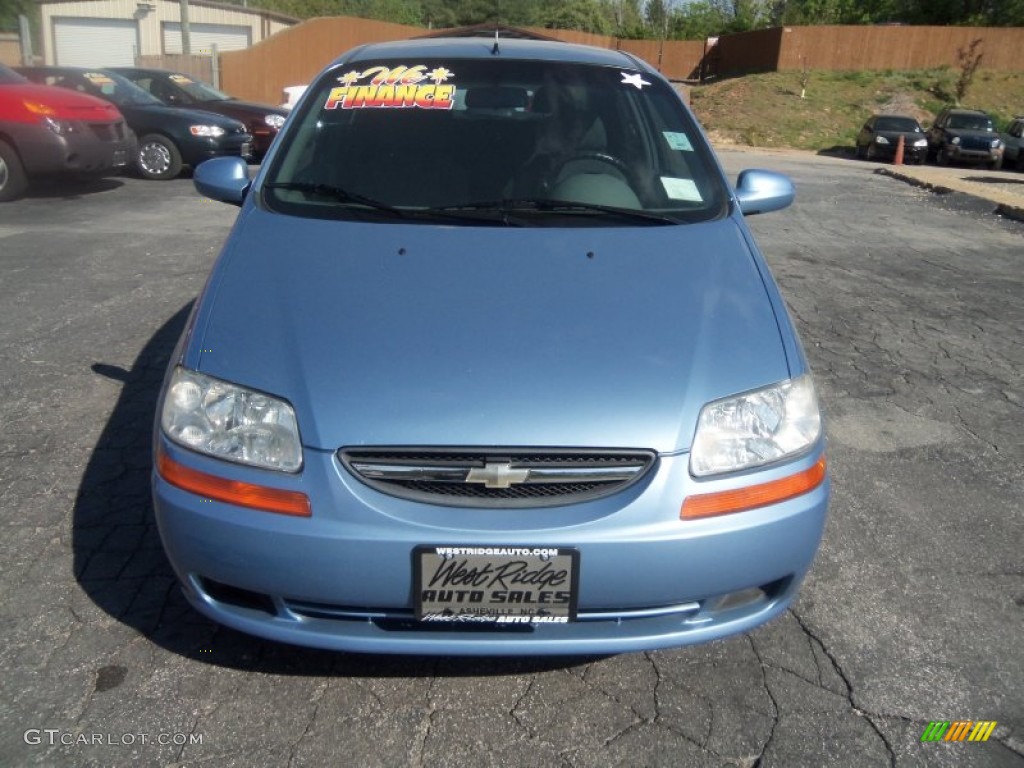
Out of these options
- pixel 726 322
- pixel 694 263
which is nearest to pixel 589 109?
pixel 694 263

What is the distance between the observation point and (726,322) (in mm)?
2641

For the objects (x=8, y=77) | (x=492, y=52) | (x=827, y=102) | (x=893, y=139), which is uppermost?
(x=492, y=52)

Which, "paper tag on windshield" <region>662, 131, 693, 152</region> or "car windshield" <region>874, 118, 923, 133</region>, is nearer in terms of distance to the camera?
"paper tag on windshield" <region>662, 131, 693, 152</region>

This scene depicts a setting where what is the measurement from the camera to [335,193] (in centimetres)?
326

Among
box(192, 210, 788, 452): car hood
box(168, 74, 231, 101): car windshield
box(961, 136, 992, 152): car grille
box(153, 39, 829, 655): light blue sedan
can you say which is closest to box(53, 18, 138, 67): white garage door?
box(168, 74, 231, 101): car windshield

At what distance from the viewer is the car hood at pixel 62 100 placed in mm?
10039

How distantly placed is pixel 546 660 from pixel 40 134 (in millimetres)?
9607

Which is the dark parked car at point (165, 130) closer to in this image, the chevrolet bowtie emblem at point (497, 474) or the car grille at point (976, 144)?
the chevrolet bowtie emblem at point (497, 474)

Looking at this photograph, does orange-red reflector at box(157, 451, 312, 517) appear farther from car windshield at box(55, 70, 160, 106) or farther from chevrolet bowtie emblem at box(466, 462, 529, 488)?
car windshield at box(55, 70, 160, 106)

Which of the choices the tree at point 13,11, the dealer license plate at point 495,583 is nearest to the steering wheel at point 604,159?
the dealer license plate at point 495,583

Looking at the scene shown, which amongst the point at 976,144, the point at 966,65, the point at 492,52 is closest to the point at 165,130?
the point at 492,52

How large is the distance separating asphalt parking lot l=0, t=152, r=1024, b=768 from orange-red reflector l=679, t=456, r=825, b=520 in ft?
2.01

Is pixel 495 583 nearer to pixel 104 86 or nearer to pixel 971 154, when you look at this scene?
pixel 104 86

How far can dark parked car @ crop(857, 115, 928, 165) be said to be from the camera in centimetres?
2417
